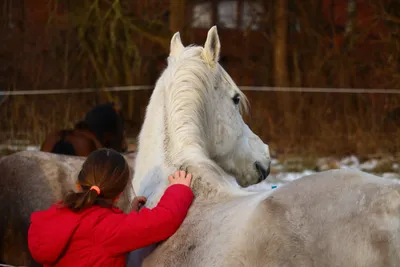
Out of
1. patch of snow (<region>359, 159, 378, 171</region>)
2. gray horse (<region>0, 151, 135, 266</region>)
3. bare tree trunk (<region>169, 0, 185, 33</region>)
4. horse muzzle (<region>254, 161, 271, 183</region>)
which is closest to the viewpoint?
horse muzzle (<region>254, 161, 271, 183</region>)

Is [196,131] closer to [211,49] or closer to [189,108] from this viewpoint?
[189,108]

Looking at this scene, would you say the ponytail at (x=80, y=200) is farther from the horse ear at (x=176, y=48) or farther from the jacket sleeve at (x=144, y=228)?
the horse ear at (x=176, y=48)

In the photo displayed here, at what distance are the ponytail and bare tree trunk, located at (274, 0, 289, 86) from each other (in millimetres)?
8552

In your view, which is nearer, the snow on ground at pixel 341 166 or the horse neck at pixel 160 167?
the horse neck at pixel 160 167

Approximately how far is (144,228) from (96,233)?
0.55 feet

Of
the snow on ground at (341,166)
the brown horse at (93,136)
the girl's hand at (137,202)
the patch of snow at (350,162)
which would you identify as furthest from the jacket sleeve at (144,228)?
the patch of snow at (350,162)

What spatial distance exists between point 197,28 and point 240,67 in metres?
0.94

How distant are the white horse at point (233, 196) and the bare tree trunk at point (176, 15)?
7.31 metres

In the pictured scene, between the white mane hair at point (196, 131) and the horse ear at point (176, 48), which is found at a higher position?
the horse ear at point (176, 48)

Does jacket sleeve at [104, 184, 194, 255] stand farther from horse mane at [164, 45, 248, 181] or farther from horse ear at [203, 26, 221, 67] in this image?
horse ear at [203, 26, 221, 67]

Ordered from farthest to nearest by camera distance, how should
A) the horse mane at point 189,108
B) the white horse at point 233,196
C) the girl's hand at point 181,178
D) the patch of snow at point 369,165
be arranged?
the patch of snow at point 369,165 → the horse mane at point 189,108 → the girl's hand at point 181,178 → the white horse at point 233,196

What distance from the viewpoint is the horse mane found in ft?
9.11

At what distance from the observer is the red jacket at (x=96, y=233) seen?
2322 mm

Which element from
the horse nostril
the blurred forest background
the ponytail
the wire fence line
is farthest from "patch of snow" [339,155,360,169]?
the ponytail
